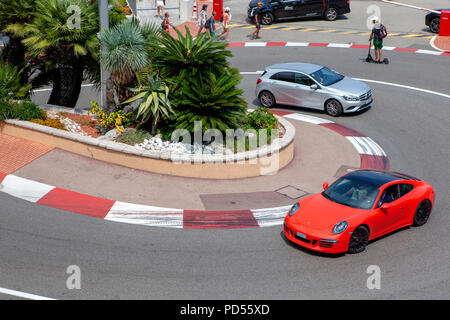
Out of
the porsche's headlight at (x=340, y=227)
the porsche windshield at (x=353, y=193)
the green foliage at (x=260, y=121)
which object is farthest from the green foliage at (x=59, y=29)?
the porsche's headlight at (x=340, y=227)

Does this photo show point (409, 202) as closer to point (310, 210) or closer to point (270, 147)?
point (310, 210)

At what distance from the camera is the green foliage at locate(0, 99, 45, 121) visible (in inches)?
670

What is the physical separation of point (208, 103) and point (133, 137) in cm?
235

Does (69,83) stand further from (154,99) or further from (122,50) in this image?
(154,99)

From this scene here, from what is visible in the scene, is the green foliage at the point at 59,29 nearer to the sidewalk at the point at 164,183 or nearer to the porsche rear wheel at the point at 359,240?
the sidewalk at the point at 164,183

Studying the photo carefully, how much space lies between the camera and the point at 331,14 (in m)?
34.4

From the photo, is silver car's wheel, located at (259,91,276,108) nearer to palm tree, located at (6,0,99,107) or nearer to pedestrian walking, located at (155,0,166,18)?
palm tree, located at (6,0,99,107)

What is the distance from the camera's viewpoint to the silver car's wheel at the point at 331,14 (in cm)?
3428

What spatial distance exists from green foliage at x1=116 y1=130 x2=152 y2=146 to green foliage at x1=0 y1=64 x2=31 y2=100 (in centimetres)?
371

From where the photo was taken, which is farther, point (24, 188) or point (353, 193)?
point (24, 188)

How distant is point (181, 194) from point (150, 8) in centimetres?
2399

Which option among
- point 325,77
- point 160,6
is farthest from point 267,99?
point 160,6

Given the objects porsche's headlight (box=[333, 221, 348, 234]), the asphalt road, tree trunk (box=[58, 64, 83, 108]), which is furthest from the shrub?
porsche's headlight (box=[333, 221, 348, 234])

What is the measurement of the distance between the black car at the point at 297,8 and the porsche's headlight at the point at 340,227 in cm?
2384
